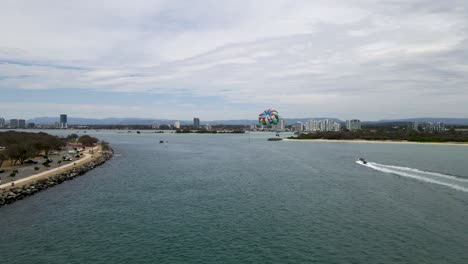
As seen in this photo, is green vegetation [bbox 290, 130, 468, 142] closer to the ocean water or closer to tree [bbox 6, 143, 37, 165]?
the ocean water

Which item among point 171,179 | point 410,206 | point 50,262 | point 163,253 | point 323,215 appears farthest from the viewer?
point 171,179

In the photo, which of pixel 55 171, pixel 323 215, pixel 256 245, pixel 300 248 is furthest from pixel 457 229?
pixel 55 171

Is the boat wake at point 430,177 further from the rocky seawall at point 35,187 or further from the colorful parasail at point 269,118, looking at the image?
the colorful parasail at point 269,118

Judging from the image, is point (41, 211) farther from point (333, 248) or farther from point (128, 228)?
point (333, 248)

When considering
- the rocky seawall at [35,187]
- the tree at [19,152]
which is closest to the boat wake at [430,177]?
the rocky seawall at [35,187]

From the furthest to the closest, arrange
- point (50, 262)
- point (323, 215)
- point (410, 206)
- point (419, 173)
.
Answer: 1. point (419, 173)
2. point (410, 206)
3. point (323, 215)
4. point (50, 262)

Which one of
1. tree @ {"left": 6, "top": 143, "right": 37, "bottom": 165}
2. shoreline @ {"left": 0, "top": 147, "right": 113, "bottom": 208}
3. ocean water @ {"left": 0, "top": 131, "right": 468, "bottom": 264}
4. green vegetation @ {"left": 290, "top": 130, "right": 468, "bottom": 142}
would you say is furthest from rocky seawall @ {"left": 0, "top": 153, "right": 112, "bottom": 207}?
green vegetation @ {"left": 290, "top": 130, "right": 468, "bottom": 142}

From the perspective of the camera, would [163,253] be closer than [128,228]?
Yes

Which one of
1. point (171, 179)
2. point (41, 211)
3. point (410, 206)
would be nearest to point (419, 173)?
point (410, 206)
